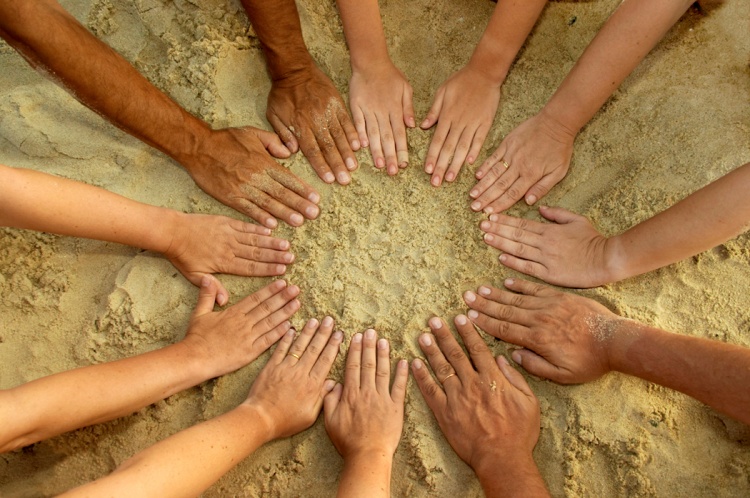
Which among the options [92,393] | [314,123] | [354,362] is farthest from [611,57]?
[92,393]

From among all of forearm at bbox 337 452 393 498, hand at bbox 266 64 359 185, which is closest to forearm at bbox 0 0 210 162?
hand at bbox 266 64 359 185

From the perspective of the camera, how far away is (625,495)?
1.63 m

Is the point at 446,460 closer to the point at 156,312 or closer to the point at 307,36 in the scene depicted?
the point at 156,312

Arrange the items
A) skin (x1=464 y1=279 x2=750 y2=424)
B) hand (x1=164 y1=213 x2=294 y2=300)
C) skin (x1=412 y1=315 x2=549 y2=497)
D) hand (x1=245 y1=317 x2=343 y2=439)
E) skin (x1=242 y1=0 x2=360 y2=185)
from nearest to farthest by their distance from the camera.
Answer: skin (x1=464 y1=279 x2=750 y2=424)
skin (x1=412 y1=315 x2=549 y2=497)
hand (x1=245 y1=317 x2=343 y2=439)
hand (x1=164 y1=213 x2=294 y2=300)
skin (x1=242 y1=0 x2=360 y2=185)

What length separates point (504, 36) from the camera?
1.96 meters

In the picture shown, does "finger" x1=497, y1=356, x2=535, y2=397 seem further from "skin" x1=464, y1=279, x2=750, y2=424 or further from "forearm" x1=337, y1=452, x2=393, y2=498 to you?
"forearm" x1=337, y1=452, x2=393, y2=498

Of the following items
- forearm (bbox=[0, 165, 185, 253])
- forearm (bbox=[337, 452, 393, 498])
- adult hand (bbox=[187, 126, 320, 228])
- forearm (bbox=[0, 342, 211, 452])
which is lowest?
forearm (bbox=[337, 452, 393, 498])

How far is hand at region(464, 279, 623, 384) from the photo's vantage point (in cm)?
170

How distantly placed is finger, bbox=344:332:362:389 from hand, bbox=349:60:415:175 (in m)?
0.58

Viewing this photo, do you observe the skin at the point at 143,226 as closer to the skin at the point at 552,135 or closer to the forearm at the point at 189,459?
the forearm at the point at 189,459

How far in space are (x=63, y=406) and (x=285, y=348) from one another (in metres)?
0.63

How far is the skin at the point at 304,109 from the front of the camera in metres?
1.96

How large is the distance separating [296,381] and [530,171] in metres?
1.02

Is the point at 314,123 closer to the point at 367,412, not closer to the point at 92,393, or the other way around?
the point at 367,412
